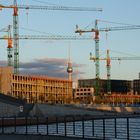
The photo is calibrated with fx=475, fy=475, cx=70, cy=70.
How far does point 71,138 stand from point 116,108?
13798 centimetres

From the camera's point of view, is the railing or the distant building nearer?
the railing

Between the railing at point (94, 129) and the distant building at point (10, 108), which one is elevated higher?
the railing at point (94, 129)

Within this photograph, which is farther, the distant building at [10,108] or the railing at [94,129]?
the distant building at [10,108]

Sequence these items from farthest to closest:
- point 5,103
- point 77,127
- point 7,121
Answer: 1. point 5,103
2. point 7,121
3. point 77,127

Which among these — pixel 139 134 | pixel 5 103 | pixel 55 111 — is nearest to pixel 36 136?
pixel 139 134

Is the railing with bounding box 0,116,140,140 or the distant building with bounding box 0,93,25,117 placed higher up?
the railing with bounding box 0,116,140,140

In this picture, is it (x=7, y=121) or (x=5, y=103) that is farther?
(x=5, y=103)

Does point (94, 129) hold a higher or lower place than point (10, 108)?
higher

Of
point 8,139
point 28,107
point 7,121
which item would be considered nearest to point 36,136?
point 8,139

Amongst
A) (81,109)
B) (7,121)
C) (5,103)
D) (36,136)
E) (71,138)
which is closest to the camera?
(71,138)

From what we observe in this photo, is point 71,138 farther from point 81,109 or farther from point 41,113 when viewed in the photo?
point 81,109

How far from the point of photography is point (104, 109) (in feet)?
536

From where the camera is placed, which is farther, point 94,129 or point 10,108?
point 10,108

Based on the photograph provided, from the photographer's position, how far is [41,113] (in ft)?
399
